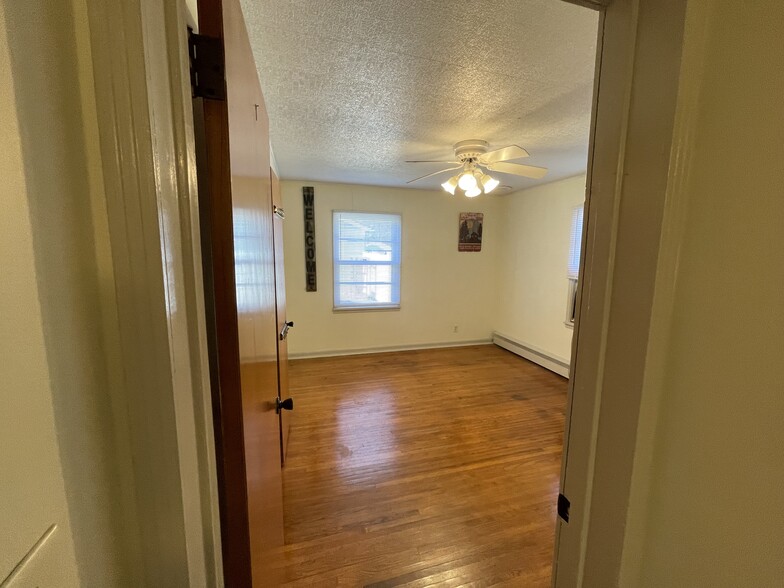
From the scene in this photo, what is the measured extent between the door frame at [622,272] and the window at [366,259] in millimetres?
3799

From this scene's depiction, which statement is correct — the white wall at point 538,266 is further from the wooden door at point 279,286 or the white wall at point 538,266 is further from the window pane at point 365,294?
the wooden door at point 279,286

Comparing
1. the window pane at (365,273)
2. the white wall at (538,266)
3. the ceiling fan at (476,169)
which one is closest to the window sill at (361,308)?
the window pane at (365,273)

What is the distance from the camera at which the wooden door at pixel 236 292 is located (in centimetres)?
63

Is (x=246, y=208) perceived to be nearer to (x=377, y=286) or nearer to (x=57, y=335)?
(x=57, y=335)

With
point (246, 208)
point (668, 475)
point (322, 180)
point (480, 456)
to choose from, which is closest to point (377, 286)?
point (322, 180)

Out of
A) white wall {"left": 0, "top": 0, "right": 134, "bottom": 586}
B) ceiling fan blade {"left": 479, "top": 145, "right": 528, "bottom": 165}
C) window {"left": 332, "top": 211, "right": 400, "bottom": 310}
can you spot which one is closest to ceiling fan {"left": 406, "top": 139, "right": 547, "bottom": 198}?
ceiling fan blade {"left": 479, "top": 145, "right": 528, "bottom": 165}

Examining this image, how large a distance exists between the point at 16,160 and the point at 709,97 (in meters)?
0.96

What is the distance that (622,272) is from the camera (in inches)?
24.7

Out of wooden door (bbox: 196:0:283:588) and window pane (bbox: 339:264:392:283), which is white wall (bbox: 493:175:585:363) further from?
wooden door (bbox: 196:0:283:588)

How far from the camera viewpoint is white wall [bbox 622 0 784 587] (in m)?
0.49

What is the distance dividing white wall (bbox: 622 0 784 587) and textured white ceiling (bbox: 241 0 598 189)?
35.4 inches

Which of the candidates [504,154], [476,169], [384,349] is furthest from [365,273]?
[504,154]

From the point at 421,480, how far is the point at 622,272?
6.49 ft

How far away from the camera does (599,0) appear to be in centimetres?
64
